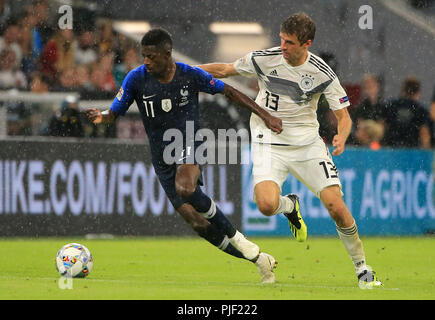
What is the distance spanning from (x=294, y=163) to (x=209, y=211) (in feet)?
2.80

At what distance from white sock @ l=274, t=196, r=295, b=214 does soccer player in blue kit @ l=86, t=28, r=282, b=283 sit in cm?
43

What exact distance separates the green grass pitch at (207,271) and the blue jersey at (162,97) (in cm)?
120

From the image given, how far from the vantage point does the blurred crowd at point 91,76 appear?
46.5ft

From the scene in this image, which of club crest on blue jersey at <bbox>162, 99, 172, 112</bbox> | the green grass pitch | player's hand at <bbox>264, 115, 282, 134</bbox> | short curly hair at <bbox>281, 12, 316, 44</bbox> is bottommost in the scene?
the green grass pitch

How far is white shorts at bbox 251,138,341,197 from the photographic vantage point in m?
8.32

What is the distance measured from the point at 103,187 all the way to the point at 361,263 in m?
5.41

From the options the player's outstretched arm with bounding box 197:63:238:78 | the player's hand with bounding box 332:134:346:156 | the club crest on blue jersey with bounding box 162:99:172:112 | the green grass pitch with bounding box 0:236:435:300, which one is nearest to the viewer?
the green grass pitch with bounding box 0:236:435:300

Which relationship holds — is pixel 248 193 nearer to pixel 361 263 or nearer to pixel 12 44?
pixel 12 44

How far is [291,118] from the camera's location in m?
8.53

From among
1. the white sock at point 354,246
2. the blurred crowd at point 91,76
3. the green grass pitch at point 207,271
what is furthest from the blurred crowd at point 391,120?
the white sock at point 354,246

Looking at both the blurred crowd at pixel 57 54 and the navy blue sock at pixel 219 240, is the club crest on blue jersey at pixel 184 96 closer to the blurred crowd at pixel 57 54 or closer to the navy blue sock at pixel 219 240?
the navy blue sock at pixel 219 240

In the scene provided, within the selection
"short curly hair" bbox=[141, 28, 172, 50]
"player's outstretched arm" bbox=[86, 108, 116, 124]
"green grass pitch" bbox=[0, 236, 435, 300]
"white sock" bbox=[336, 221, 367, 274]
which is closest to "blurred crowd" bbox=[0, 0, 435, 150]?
"green grass pitch" bbox=[0, 236, 435, 300]

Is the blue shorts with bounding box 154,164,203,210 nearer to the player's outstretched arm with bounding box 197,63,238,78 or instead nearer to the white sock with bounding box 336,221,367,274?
the player's outstretched arm with bounding box 197,63,238,78

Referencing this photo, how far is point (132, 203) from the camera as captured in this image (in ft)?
42.3
